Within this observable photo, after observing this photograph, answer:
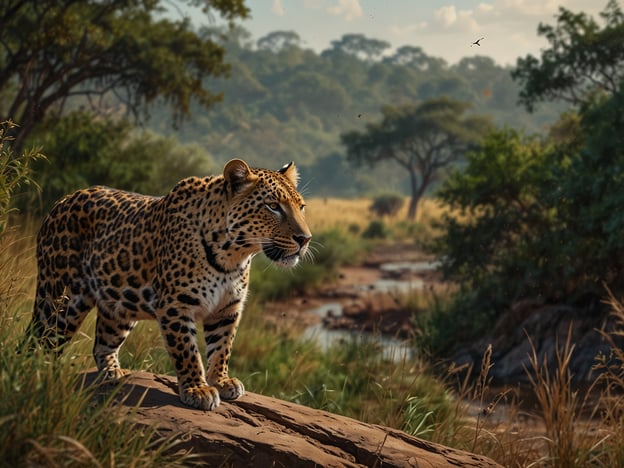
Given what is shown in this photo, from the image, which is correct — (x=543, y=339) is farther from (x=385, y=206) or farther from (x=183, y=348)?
(x=385, y=206)

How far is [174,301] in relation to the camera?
538cm

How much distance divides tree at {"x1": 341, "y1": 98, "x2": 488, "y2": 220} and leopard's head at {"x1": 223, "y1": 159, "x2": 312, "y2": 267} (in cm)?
4246

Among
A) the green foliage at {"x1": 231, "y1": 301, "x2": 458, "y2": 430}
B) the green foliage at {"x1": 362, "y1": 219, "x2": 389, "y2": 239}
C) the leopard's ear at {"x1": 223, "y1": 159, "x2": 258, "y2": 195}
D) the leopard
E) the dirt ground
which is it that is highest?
the leopard's ear at {"x1": 223, "y1": 159, "x2": 258, "y2": 195}

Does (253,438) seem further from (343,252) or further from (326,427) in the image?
(343,252)

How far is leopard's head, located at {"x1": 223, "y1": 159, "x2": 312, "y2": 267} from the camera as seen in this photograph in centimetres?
544

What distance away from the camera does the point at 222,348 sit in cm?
573

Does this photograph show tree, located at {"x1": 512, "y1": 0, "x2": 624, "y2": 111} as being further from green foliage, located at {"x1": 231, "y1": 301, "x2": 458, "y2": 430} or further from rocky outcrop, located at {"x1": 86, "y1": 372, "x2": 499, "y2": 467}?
rocky outcrop, located at {"x1": 86, "y1": 372, "x2": 499, "y2": 467}

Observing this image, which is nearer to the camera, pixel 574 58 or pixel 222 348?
pixel 222 348

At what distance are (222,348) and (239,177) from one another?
1138 mm

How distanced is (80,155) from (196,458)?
55.0 feet

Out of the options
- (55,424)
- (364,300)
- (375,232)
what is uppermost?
(55,424)

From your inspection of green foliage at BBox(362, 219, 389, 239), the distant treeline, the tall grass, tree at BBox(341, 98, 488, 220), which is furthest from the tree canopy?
the distant treeline

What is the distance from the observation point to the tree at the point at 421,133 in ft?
157

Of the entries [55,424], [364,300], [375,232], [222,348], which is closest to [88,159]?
[364,300]
